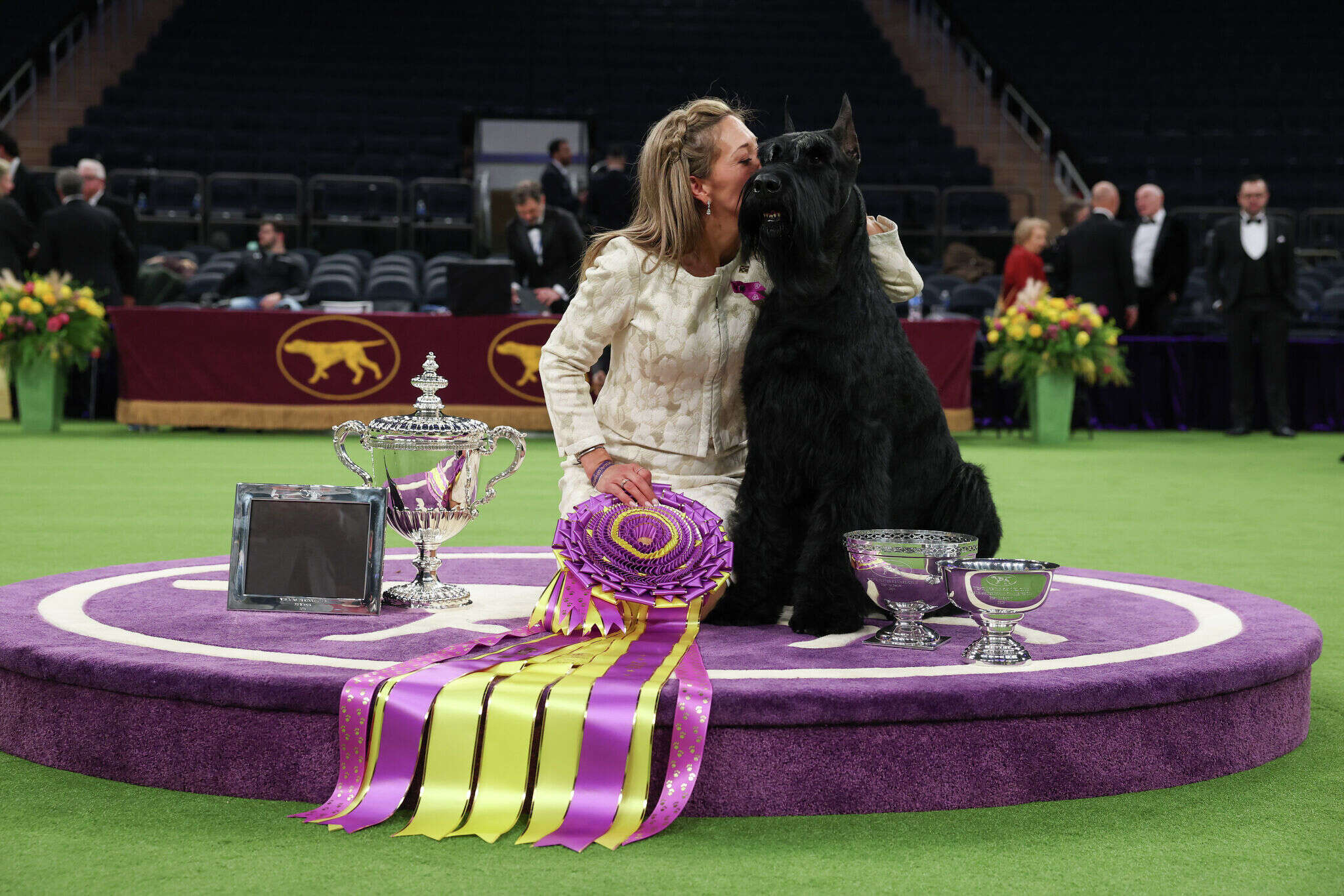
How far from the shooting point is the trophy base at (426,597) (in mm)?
2646

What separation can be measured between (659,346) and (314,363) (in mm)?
6003

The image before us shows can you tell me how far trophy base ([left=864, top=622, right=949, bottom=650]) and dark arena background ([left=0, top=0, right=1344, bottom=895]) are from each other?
0.18ft

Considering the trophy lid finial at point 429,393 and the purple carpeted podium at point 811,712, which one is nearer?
the purple carpeted podium at point 811,712

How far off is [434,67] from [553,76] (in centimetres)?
150

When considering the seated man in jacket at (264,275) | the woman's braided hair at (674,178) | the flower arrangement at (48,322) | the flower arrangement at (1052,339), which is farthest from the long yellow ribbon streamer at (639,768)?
the seated man in jacket at (264,275)

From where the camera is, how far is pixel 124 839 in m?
1.71

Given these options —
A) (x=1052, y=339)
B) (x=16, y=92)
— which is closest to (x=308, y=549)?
(x=1052, y=339)

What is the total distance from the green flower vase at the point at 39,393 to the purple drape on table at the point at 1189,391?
6.22 m

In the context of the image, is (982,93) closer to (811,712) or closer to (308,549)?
(308,549)

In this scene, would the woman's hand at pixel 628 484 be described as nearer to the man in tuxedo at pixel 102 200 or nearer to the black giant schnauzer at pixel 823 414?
the black giant schnauzer at pixel 823 414

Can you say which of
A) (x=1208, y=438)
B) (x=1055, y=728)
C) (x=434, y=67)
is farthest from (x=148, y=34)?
(x=1055, y=728)

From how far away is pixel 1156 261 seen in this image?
974 cm

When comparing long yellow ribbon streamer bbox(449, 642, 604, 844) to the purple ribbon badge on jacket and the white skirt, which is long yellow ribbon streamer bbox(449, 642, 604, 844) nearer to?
the white skirt

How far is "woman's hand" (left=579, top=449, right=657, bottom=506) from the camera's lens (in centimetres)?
237
